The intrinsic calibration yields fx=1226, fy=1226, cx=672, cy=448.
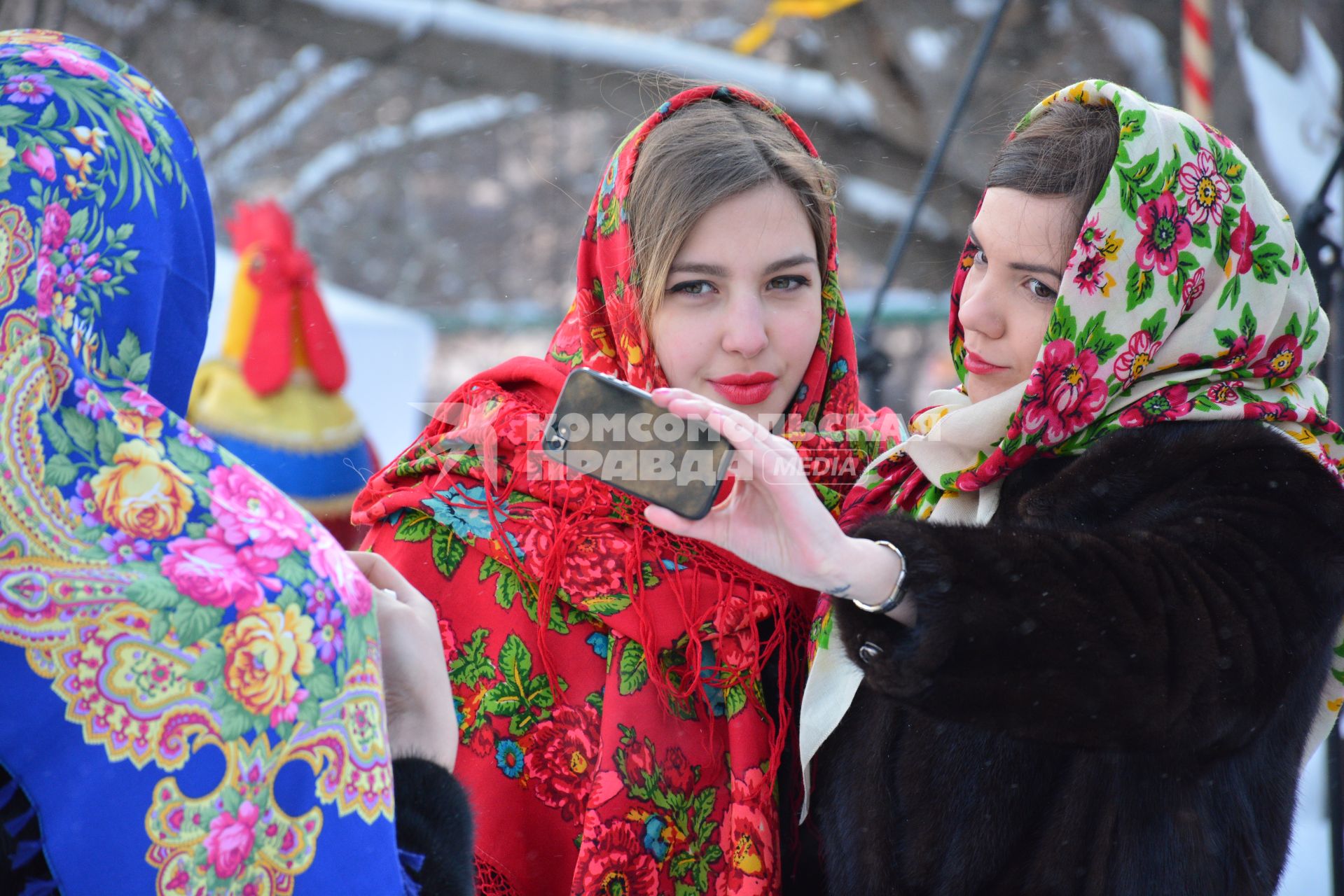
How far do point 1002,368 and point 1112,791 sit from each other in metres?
0.60

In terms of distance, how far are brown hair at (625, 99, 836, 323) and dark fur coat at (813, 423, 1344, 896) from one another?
24.6 inches

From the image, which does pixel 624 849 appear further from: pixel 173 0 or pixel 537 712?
pixel 173 0

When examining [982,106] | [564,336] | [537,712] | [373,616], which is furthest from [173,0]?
[373,616]

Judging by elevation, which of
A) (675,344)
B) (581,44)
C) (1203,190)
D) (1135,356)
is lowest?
(675,344)

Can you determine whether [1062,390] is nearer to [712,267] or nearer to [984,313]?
[984,313]

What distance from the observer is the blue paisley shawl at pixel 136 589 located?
1.03 meters

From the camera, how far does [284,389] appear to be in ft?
12.6

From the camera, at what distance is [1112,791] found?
5.19 feet

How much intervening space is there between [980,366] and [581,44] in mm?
3920

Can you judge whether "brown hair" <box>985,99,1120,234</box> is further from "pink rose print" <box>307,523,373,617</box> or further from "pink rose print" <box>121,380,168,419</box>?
"pink rose print" <box>121,380,168,419</box>

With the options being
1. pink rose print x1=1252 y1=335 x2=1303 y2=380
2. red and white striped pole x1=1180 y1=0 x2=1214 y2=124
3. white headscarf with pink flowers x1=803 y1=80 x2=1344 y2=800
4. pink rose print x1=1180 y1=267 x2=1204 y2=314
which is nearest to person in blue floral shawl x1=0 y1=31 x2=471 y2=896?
white headscarf with pink flowers x1=803 y1=80 x2=1344 y2=800

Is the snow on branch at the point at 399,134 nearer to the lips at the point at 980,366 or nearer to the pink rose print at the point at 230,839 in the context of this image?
the lips at the point at 980,366

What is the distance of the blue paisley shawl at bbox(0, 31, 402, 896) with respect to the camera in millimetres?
1025

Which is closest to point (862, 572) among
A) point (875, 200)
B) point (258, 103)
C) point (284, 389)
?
point (284, 389)
